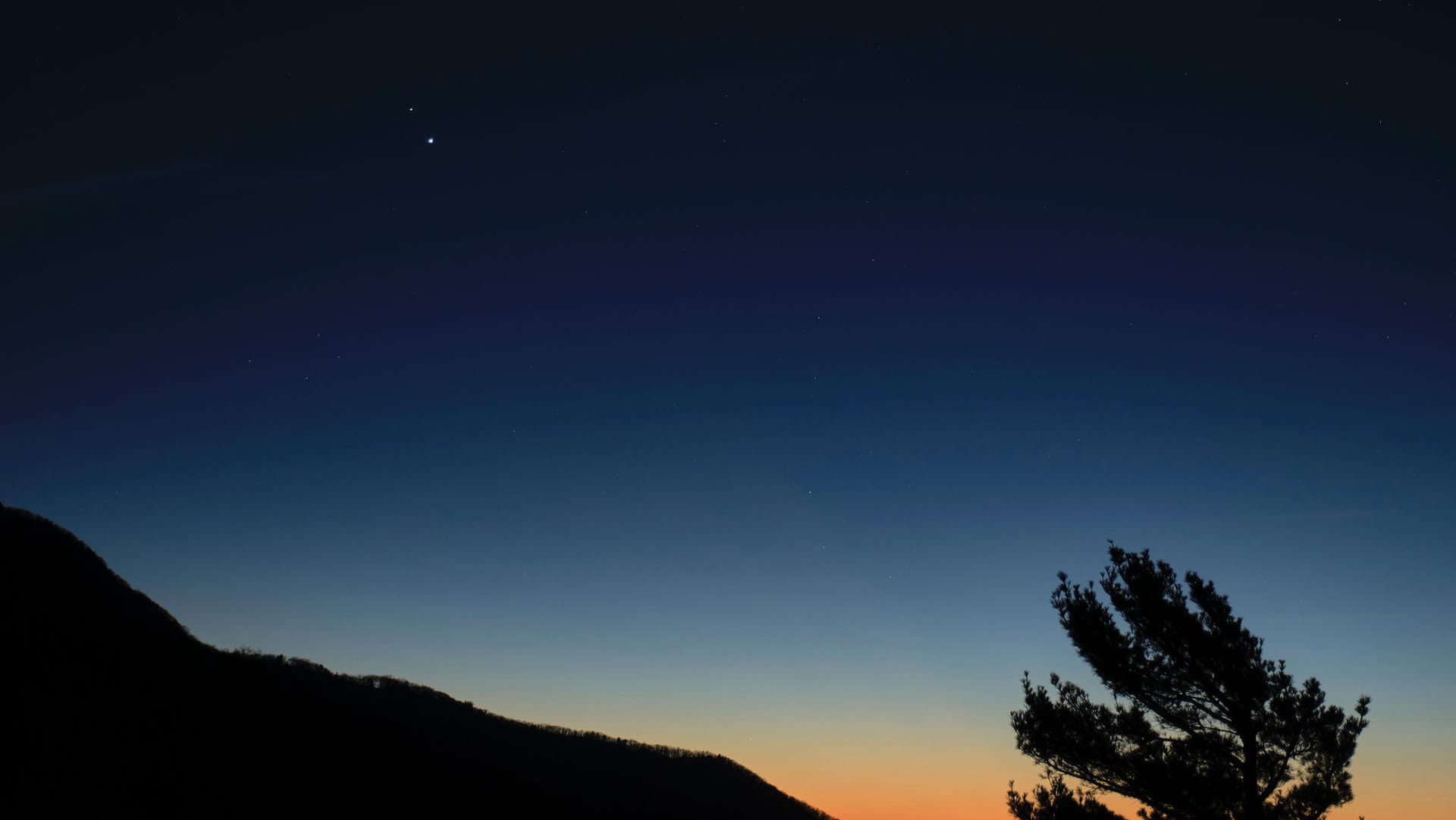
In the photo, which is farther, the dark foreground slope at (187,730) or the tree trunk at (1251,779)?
the dark foreground slope at (187,730)

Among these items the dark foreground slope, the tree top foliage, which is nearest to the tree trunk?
the tree top foliage

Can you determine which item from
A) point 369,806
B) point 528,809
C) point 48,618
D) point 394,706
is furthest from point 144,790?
point 394,706

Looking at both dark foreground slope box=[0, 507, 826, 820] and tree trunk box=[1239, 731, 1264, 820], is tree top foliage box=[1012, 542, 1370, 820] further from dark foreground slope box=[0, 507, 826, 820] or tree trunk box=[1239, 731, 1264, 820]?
dark foreground slope box=[0, 507, 826, 820]

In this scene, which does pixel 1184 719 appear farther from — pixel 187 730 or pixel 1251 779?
pixel 187 730

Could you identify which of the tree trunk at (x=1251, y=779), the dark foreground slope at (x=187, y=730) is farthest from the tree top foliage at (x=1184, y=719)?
the dark foreground slope at (x=187, y=730)

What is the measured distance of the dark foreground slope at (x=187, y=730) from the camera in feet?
67.2

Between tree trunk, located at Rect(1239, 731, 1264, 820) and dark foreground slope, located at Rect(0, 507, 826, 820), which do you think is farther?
dark foreground slope, located at Rect(0, 507, 826, 820)

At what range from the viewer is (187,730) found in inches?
980

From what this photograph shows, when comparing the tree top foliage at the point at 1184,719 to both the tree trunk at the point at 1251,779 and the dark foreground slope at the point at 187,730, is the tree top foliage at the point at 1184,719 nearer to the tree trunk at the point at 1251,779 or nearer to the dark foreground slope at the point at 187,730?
the tree trunk at the point at 1251,779

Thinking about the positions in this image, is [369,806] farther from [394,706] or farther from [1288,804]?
[1288,804]

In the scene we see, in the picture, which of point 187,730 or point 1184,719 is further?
point 187,730

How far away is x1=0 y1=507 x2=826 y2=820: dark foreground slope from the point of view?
20.5m

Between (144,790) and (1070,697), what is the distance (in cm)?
2569

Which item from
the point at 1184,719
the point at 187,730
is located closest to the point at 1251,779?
the point at 1184,719
